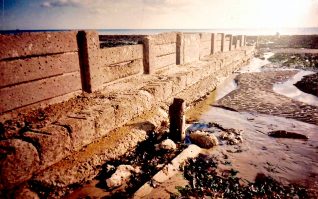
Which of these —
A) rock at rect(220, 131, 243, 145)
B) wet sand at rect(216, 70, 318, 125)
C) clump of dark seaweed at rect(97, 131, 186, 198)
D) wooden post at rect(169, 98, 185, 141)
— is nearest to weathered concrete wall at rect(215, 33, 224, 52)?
wet sand at rect(216, 70, 318, 125)

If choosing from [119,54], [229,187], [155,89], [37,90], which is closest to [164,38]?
[119,54]

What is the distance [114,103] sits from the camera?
4.91 meters

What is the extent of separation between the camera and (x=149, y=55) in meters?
7.55

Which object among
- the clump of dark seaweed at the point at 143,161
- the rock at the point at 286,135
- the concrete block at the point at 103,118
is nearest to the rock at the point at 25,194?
the clump of dark seaweed at the point at 143,161

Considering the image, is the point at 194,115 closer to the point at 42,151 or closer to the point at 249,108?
the point at 249,108

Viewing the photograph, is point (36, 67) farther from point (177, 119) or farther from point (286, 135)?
point (286, 135)

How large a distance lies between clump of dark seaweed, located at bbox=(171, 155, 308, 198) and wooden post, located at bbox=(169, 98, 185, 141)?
1.03m

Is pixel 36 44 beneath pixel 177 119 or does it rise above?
above

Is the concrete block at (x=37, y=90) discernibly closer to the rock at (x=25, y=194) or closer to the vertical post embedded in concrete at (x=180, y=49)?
the rock at (x=25, y=194)

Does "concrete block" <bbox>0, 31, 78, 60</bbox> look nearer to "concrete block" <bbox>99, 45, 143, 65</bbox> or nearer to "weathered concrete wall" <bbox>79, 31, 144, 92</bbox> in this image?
"weathered concrete wall" <bbox>79, 31, 144, 92</bbox>

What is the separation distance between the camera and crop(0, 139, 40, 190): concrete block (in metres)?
2.87

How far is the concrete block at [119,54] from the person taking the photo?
584 centimetres

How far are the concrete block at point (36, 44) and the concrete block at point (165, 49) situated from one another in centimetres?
351

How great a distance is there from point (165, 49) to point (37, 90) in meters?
5.20
